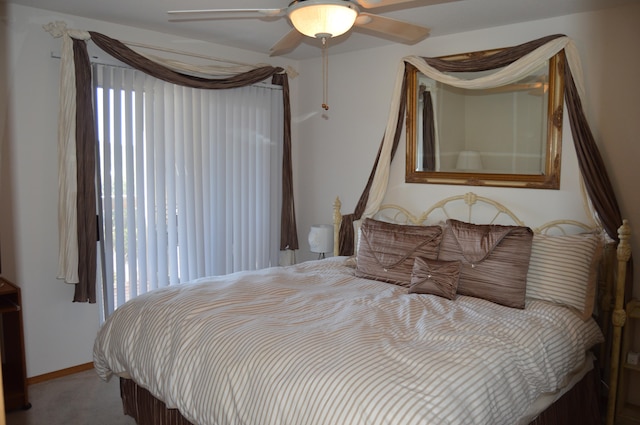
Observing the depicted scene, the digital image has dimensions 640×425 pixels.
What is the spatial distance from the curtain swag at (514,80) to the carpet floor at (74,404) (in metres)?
2.38

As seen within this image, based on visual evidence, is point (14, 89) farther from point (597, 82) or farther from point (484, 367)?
point (597, 82)

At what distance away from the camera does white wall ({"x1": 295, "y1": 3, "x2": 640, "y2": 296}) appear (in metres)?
3.09

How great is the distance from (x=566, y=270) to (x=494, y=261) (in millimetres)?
395

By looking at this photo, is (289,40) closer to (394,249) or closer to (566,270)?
(394,249)

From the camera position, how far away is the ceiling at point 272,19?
313 cm

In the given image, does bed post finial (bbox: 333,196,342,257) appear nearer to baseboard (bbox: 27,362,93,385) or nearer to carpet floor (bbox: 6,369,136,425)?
carpet floor (bbox: 6,369,136,425)

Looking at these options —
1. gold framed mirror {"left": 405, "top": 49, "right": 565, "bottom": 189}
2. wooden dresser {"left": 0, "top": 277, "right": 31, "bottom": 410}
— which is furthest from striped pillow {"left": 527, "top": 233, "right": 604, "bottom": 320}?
wooden dresser {"left": 0, "top": 277, "right": 31, "bottom": 410}

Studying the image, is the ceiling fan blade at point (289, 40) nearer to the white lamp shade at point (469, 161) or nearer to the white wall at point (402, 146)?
the white wall at point (402, 146)

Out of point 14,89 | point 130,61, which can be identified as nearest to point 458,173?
point 130,61

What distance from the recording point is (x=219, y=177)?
4402mm

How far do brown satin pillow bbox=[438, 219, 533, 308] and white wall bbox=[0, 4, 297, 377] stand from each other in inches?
112

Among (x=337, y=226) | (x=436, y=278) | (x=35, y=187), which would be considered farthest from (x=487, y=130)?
(x=35, y=187)

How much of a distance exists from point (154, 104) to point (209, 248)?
4.30ft

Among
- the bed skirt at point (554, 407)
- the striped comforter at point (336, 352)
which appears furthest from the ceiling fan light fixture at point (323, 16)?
the bed skirt at point (554, 407)
